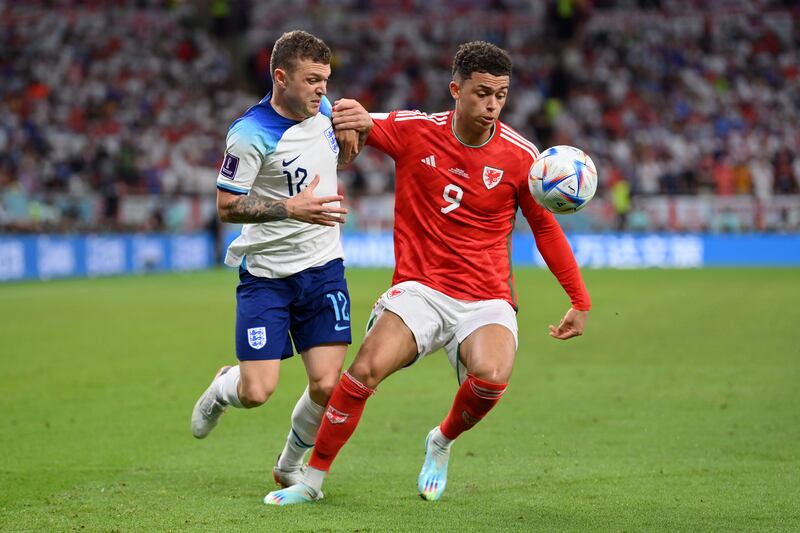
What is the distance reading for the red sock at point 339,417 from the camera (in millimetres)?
5750

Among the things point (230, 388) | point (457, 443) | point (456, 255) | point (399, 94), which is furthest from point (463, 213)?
→ point (399, 94)

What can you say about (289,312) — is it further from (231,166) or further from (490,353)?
(490,353)

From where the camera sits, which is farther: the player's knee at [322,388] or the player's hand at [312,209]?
the player's knee at [322,388]

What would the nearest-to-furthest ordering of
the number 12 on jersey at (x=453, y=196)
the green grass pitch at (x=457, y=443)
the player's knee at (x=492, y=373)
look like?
the green grass pitch at (x=457, y=443) < the player's knee at (x=492, y=373) < the number 12 on jersey at (x=453, y=196)

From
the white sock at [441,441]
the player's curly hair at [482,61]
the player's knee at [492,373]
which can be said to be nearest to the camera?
the player's knee at [492,373]

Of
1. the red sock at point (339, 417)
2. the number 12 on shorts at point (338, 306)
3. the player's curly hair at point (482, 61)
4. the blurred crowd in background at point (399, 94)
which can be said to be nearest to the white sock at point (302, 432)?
the red sock at point (339, 417)

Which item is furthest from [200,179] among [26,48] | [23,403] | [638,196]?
[23,403]

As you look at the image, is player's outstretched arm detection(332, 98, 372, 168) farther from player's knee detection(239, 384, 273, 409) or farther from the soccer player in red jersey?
player's knee detection(239, 384, 273, 409)

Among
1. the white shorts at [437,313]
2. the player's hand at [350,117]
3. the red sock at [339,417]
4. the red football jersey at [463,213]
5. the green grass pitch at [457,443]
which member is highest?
the player's hand at [350,117]

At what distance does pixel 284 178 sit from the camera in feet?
19.7

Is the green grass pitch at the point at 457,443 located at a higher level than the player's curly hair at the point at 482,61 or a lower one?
lower

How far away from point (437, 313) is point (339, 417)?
2.56ft

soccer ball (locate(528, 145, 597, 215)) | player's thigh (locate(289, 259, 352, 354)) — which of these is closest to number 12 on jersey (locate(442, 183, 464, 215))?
soccer ball (locate(528, 145, 597, 215))

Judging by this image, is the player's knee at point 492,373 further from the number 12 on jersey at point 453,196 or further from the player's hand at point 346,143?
the player's hand at point 346,143
